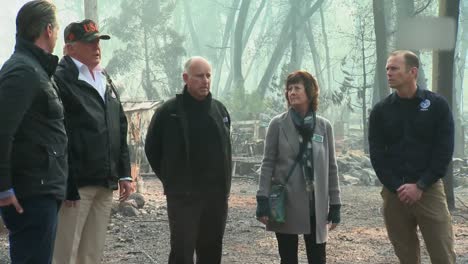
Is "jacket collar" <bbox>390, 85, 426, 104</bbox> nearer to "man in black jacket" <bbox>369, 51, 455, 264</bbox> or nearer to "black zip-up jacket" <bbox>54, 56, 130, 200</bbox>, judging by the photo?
"man in black jacket" <bbox>369, 51, 455, 264</bbox>

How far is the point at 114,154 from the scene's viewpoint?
452 centimetres

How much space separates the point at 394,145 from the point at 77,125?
2.41 m

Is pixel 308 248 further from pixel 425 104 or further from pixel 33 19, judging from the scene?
pixel 33 19

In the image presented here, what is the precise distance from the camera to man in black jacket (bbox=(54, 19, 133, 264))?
14.2ft

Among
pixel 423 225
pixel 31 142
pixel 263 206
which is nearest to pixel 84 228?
pixel 31 142

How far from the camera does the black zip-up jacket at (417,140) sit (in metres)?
4.95

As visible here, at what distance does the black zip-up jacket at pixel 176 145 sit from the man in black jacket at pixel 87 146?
37 cm

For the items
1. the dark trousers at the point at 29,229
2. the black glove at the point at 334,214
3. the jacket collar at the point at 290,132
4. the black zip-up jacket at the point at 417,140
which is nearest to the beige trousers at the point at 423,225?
the black zip-up jacket at the point at 417,140

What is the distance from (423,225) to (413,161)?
1.62 ft

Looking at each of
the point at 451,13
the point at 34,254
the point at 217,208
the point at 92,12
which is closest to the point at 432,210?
the point at 217,208

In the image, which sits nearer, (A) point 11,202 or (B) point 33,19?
(A) point 11,202

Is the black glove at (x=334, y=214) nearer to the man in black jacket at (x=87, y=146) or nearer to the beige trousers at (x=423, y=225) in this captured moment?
the beige trousers at (x=423, y=225)

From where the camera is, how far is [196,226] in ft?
16.0

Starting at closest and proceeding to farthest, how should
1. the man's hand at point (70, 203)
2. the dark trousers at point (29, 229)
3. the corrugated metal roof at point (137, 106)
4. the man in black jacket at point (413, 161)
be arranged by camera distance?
the dark trousers at point (29, 229)
the man's hand at point (70, 203)
the man in black jacket at point (413, 161)
the corrugated metal roof at point (137, 106)
